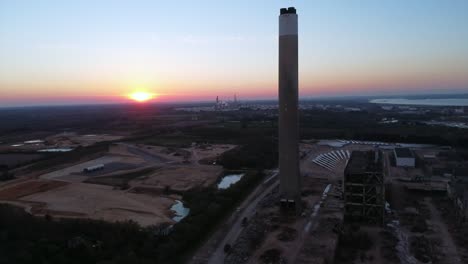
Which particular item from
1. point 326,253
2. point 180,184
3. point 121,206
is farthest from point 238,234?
point 180,184

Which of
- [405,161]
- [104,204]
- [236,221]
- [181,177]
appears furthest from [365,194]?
[181,177]

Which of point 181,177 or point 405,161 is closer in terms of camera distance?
point 181,177

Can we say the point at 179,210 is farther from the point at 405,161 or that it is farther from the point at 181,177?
the point at 405,161

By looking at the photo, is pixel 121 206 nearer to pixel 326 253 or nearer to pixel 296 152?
pixel 296 152

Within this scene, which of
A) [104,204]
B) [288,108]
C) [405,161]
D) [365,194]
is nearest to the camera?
[365,194]

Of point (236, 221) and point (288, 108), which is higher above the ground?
point (288, 108)

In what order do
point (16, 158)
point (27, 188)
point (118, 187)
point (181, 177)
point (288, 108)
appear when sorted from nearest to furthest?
point (288, 108)
point (27, 188)
point (118, 187)
point (181, 177)
point (16, 158)

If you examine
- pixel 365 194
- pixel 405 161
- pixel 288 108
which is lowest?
pixel 405 161
